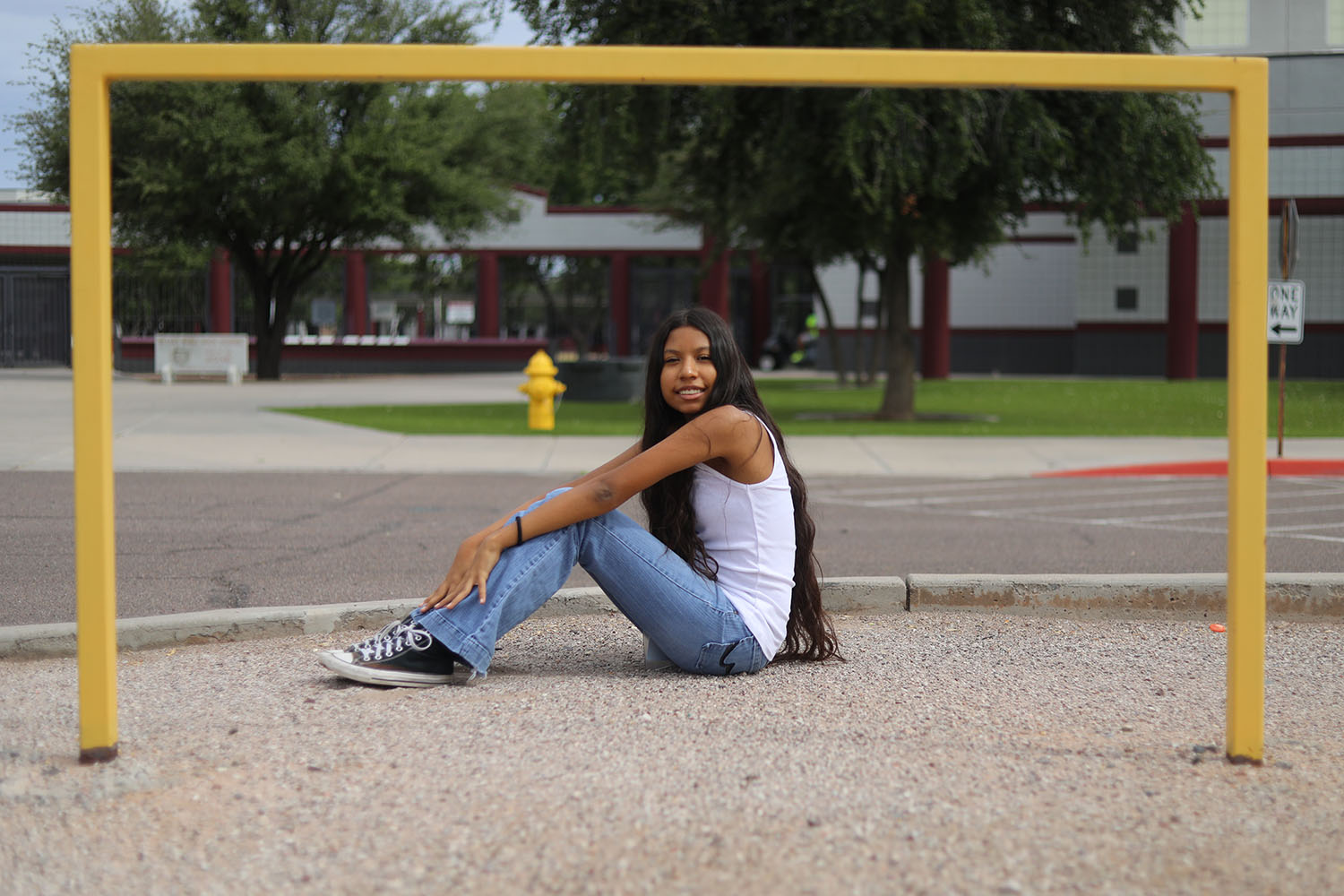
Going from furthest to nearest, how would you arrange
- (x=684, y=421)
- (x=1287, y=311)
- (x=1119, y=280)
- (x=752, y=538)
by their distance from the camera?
(x=1119, y=280) < (x=1287, y=311) < (x=684, y=421) < (x=752, y=538)

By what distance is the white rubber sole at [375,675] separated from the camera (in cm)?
430

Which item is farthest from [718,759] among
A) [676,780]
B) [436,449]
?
[436,449]

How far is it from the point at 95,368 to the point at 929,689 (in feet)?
8.80

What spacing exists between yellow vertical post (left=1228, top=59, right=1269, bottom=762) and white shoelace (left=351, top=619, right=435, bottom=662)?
231cm

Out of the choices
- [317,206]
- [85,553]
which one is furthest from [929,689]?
[317,206]

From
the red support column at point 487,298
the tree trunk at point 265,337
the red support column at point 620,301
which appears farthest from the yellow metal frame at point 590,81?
the red support column at point 620,301

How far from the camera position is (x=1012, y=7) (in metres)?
16.5

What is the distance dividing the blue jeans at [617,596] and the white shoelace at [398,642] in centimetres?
4

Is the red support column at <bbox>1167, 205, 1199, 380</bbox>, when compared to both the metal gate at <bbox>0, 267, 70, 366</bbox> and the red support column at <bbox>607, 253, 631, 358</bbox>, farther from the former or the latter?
the metal gate at <bbox>0, 267, 70, 366</bbox>

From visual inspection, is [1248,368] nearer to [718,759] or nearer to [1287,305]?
[718,759]

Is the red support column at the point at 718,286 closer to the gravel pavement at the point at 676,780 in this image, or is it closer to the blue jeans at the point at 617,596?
the gravel pavement at the point at 676,780

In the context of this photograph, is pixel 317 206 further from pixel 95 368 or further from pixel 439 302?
pixel 95 368

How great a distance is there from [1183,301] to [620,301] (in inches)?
631

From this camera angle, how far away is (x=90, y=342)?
3.45 meters
